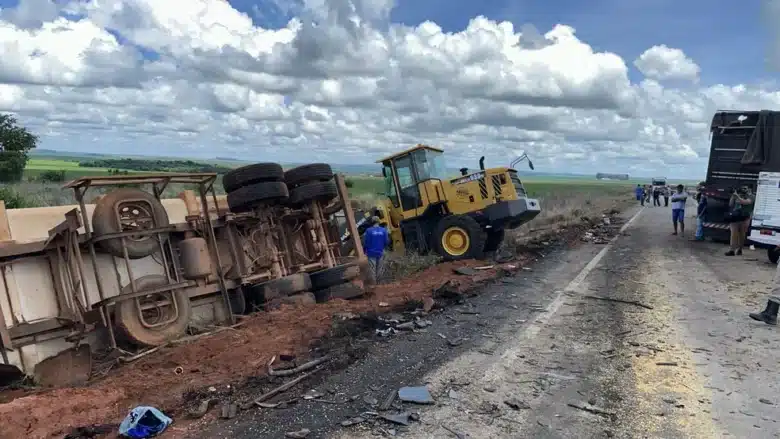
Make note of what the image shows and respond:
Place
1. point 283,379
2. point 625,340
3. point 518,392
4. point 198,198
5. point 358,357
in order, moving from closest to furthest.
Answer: point 518,392, point 283,379, point 358,357, point 625,340, point 198,198

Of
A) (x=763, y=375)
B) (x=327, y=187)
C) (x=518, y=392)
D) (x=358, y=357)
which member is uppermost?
(x=327, y=187)

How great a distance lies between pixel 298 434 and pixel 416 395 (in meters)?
1.11

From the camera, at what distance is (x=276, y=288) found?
28.5 feet

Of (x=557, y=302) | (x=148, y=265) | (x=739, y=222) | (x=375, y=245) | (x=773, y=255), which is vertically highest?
(x=148, y=265)

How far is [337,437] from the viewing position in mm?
4250

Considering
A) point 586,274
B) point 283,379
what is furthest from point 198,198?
point 586,274

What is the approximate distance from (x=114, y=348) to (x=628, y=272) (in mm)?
9322

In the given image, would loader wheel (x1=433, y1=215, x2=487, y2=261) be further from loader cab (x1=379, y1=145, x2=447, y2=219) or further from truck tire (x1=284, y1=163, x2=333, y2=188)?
truck tire (x1=284, y1=163, x2=333, y2=188)

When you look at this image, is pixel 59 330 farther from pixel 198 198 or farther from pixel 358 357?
pixel 358 357

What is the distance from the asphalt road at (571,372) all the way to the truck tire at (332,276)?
6.06ft

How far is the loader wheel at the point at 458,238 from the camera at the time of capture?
14.2m

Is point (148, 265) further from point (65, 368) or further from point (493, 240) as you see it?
point (493, 240)

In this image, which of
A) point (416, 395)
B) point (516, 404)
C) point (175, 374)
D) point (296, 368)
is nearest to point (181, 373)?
point (175, 374)

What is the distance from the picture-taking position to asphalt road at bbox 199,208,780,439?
14.8ft
